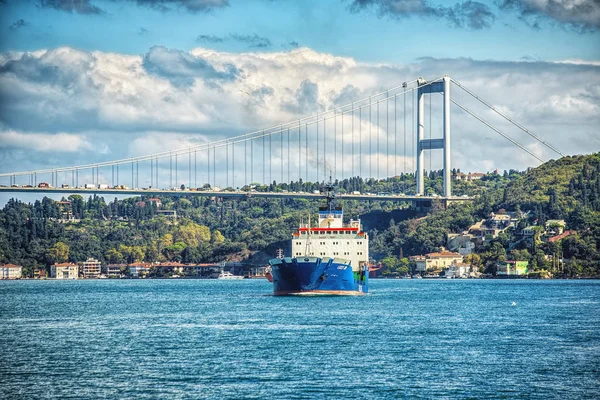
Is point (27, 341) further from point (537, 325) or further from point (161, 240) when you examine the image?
point (161, 240)

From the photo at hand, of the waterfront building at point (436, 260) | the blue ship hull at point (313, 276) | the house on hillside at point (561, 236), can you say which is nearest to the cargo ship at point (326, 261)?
the blue ship hull at point (313, 276)

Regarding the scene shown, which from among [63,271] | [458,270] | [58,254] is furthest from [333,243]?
[58,254]

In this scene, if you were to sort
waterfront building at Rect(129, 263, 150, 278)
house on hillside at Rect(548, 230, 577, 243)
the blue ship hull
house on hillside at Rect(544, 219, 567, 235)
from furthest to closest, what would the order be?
waterfront building at Rect(129, 263, 150, 278) → house on hillside at Rect(544, 219, 567, 235) → house on hillside at Rect(548, 230, 577, 243) → the blue ship hull

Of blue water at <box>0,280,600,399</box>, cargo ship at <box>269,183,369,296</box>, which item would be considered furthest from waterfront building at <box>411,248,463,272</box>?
blue water at <box>0,280,600,399</box>

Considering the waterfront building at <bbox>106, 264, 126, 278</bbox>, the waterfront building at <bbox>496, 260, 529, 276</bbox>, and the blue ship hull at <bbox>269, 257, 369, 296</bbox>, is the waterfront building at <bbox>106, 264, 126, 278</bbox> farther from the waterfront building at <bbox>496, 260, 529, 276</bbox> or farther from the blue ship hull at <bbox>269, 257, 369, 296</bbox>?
the blue ship hull at <bbox>269, 257, 369, 296</bbox>

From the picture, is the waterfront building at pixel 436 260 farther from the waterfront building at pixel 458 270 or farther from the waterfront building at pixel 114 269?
the waterfront building at pixel 114 269

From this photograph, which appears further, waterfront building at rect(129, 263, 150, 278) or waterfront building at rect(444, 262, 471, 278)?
waterfront building at rect(129, 263, 150, 278)
